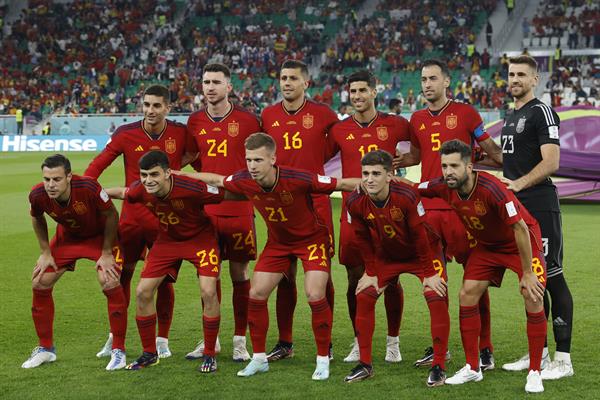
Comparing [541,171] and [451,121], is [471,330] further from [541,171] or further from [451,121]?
[451,121]

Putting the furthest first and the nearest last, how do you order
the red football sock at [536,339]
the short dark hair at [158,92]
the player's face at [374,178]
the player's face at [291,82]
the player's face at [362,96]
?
the player's face at [291,82], the short dark hair at [158,92], the player's face at [362,96], the player's face at [374,178], the red football sock at [536,339]

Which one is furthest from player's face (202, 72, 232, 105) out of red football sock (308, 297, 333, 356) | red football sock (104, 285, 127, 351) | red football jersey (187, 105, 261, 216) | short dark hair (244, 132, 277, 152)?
red football sock (308, 297, 333, 356)

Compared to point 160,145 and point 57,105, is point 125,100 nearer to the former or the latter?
point 57,105

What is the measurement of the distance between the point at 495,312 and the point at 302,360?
232cm

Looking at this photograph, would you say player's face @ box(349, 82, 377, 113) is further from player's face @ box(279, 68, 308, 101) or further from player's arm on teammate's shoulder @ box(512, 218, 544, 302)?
player's arm on teammate's shoulder @ box(512, 218, 544, 302)

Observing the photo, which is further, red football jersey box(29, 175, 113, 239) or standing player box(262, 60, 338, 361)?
standing player box(262, 60, 338, 361)

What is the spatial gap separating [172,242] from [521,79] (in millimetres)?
2795

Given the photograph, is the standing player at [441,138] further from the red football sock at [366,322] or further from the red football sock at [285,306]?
the red football sock at [285,306]

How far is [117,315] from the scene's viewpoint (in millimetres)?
6578

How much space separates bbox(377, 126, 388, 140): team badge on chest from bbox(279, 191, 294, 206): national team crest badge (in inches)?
38.1

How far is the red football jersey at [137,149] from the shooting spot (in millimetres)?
6961

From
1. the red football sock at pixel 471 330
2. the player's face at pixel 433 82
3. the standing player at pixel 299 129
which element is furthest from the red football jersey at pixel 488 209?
the standing player at pixel 299 129

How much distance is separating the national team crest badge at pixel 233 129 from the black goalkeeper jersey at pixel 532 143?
6.85ft

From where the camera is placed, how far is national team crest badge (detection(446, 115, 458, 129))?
6.70m
